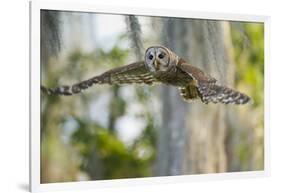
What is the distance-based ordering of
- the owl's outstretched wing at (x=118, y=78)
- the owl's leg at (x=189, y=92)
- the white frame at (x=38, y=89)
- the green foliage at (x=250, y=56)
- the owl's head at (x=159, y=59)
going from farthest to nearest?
1. the green foliage at (x=250, y=56)
2. the owl's leg at (x=189, y=92)
3. the owl's head at (x=159, y=59)
4. the owl's outstretched wing at (x=118, y=78)
5. the white frame at (x=38, y=89)

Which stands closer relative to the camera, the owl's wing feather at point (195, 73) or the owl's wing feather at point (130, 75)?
the owl's wing feather at point (130, 75)

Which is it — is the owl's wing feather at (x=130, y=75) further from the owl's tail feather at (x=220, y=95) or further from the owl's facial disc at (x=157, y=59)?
the owl's tail feather at (x=220, y=95)

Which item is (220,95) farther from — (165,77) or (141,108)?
(141,108)

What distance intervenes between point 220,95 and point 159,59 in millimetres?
521

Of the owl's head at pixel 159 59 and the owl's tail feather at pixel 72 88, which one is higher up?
the owl's head at pixel 159 59

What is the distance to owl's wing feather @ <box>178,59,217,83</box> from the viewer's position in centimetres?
375

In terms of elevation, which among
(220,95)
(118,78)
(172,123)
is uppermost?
(118,78)

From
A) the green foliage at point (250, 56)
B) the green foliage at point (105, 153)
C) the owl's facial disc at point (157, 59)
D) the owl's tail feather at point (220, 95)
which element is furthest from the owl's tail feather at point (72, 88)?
the green foliage at point (250, 56)

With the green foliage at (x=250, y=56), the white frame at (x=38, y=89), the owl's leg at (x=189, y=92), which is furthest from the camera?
the green foliage at (x=250, y=56)

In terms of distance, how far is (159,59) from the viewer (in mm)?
3682

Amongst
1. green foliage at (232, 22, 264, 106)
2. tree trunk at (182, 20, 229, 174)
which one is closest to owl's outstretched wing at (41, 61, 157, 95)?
tree trunk at (182, 20, 229, 174)

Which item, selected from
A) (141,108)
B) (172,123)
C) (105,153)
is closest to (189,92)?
(172,123)

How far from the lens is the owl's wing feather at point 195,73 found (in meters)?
3.75

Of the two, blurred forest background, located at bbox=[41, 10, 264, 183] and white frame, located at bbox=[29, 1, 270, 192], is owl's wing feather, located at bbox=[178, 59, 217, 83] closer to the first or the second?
blurred forest background, located at bbox=[41, 10, 264, 183]
